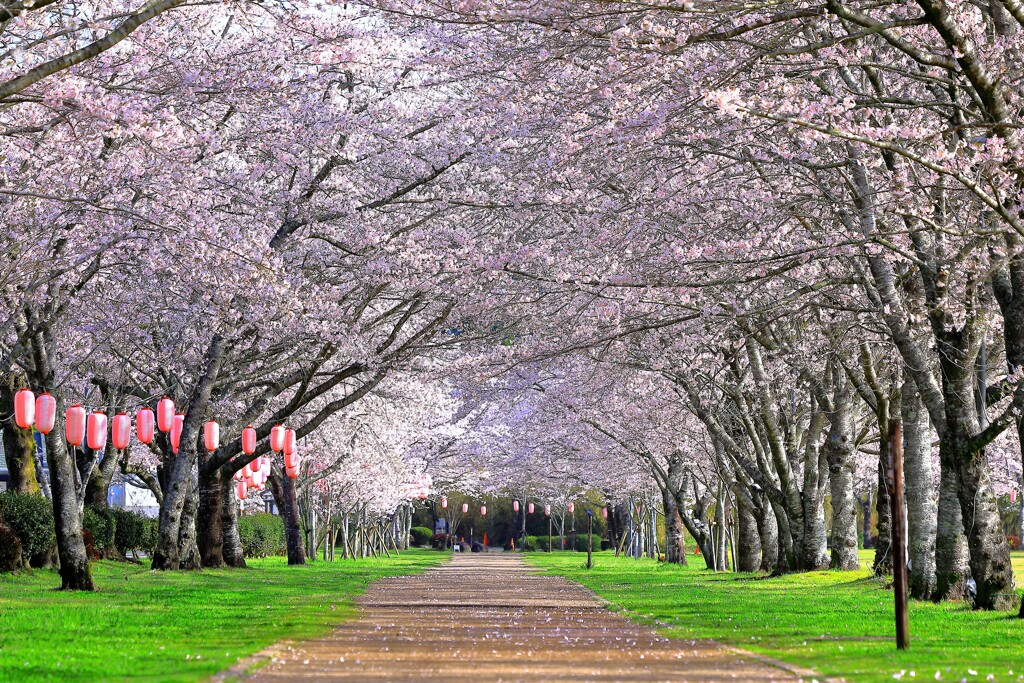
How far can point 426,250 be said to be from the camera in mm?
21609

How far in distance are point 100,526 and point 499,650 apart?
21.0 meters

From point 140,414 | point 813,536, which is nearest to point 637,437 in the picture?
point 813,536

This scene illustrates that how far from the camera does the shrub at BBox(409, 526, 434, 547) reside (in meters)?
91.9

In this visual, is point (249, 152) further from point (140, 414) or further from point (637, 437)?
point (637, 437)

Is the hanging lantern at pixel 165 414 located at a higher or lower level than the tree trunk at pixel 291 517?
higher

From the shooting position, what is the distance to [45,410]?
64.3ft

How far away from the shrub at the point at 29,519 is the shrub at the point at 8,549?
442 mm

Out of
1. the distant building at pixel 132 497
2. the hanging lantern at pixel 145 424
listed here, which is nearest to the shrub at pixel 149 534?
the hanging lantern at pixel 145 424

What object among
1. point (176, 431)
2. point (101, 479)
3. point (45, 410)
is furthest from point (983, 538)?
point (101, 479)

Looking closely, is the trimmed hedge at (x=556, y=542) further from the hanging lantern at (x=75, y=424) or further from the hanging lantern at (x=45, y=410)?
the hanging lantern at (x=45, y=410)

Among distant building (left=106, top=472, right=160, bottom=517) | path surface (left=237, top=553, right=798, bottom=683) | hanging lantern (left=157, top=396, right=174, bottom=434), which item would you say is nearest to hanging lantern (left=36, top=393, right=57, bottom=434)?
hanging lantern (left=157, top=396, right=174, bottom=434)

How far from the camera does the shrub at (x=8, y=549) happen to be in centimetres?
2433

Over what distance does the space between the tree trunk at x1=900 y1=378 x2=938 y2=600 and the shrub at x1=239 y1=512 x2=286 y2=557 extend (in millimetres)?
28234

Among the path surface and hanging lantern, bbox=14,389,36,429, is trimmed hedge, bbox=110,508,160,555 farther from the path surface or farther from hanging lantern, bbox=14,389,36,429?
the path surface
